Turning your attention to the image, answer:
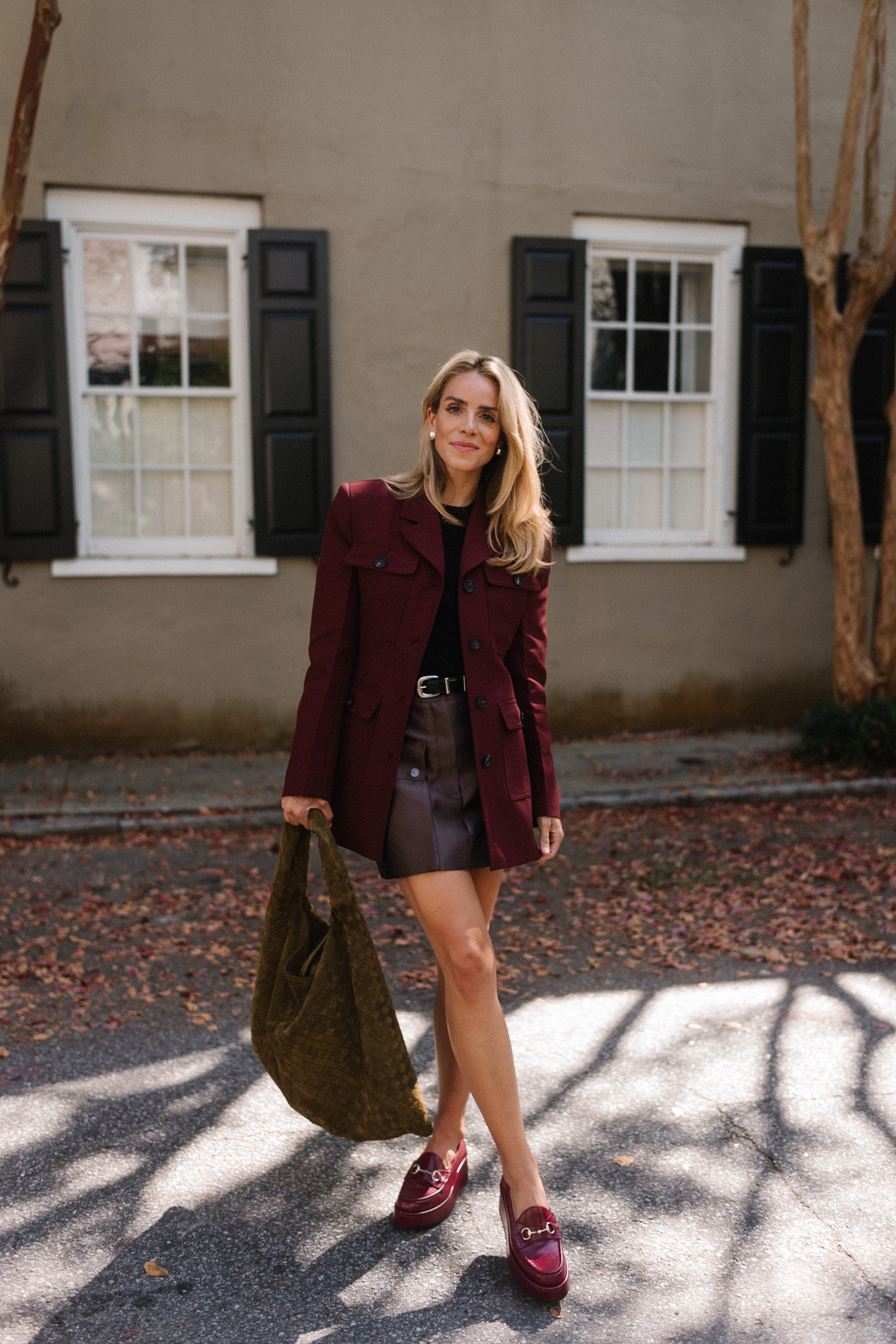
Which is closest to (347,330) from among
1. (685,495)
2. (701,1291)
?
(685,495)

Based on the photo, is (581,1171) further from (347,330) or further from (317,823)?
(347,330)

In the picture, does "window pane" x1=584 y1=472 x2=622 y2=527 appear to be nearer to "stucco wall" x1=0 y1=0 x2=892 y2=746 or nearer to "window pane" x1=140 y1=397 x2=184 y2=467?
"stucco wall" x1=0 y1=0 x2=892 y2=746

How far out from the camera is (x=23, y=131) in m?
5.89

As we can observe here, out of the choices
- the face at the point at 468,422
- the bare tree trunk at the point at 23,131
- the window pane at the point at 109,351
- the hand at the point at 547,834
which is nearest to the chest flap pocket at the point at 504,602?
the face at the point at 468,422

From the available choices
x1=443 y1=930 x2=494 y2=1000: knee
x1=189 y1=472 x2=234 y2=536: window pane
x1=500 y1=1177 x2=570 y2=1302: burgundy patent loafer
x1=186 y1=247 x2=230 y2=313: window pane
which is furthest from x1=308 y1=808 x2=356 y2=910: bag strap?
x1=186 y1=247 x2=230 y2=313: window pane

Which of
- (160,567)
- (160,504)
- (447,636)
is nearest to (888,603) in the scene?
(160,567)

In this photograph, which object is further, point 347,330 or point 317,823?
point 347,330

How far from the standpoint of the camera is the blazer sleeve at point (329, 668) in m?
2.67

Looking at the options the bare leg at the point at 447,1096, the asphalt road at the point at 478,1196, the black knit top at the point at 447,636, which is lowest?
the asphalt road at the point at 478,1196

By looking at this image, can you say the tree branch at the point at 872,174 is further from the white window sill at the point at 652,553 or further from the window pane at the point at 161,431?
the window pane at the point at 161,431

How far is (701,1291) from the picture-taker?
252 cm

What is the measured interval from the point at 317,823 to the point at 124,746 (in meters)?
5.51

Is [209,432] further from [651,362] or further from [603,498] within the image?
[651,362]

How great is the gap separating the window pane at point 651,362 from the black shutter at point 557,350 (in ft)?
1.88
